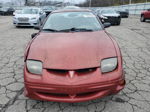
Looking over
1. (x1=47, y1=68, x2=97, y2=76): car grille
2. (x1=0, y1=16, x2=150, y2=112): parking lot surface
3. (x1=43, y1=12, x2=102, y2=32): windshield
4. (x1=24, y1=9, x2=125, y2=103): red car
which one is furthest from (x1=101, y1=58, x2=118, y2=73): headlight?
(x1=43, y1=12, x2=102, y2=32): windshield

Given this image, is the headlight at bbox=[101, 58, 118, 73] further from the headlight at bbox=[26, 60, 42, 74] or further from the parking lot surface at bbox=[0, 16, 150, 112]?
the headlight at bbox=[26, 60, 42, 74]

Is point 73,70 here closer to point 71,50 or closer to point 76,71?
point 76,71

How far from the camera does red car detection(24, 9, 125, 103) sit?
246 centimetres

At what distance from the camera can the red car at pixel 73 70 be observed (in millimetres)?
2457

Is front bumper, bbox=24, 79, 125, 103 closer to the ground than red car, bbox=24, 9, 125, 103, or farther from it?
closer to the ground

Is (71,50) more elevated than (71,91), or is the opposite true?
(71,50)

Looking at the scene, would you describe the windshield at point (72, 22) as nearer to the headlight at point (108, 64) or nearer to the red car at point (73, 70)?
the red car at point (73, 70)

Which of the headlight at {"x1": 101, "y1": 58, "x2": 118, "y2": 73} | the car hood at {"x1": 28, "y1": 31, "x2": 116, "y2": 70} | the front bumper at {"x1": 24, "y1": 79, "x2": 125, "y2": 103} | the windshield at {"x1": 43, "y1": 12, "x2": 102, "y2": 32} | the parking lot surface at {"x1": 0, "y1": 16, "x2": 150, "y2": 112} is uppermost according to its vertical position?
the windshield at {"x1": 43, "y1": 12, "x2": 102, "y2": 32}

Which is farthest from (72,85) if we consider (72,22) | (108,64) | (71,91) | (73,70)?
(72,22)

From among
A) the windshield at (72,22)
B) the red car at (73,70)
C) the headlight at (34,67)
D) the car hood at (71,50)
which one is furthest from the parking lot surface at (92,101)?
the windshield at (72,22)

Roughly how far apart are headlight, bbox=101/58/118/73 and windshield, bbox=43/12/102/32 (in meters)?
1.39

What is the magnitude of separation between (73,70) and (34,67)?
23.5 inches

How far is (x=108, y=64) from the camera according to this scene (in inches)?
104

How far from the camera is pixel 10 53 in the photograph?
6020 millimetres
